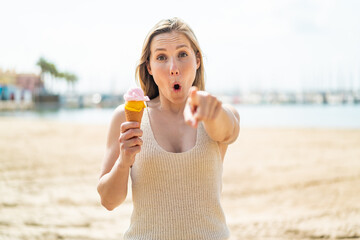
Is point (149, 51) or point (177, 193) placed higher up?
point (149, 51)

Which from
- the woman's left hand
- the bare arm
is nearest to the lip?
the bare arm

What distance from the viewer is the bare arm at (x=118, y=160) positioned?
68.9 inches

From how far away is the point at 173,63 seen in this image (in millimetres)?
1959

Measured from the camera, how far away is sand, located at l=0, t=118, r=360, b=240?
474 centimetres

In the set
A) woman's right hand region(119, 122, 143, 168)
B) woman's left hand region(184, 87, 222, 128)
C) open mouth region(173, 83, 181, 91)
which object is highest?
open mouth region(173, 83, 181, 91)

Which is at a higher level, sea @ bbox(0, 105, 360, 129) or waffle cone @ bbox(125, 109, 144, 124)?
waffle cone @ bbox(125, 109, 144, 124)

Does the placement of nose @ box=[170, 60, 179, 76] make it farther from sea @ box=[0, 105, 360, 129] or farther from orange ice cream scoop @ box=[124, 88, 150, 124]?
sea @ box=[0, 105, 360, 129]

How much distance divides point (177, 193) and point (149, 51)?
872 millimetres

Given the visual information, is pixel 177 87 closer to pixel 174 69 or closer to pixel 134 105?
pixel 174 69

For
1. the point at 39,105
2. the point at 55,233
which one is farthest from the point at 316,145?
the point at 39,105


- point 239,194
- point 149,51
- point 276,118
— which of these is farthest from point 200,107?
point 276,118

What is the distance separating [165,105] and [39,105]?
65643 mm

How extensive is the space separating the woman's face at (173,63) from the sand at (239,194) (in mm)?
3092

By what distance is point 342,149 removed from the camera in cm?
1166
